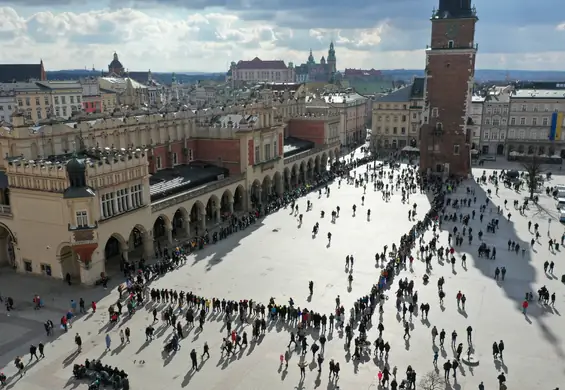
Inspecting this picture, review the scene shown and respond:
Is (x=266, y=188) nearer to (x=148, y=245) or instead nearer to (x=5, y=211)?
(x=148, y=245)

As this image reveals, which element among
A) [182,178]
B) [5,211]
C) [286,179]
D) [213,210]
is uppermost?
[182,178]

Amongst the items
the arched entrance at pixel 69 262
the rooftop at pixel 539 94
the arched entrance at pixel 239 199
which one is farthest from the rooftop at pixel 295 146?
the rooftop at pixel 539 94

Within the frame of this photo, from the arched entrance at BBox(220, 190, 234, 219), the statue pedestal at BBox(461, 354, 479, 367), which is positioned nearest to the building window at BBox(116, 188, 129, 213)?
the arched entrance at BBox(220, 190, 234, 219)

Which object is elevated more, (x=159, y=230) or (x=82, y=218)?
(x=82, y=218)

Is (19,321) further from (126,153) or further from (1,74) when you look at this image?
(1,74)

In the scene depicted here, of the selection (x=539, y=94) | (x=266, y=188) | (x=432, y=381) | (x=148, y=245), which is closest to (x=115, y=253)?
(x=148, y=245)

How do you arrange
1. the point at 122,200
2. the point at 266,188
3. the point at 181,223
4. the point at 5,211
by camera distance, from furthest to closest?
the point at 266,188 < the point at 181,223 < the point at 5,211 < the point at 122,200

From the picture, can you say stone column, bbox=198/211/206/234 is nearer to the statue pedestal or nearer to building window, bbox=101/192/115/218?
building window, bbox=101/192/115/218
